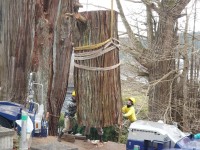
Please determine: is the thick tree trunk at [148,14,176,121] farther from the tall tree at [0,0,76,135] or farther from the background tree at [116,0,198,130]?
the tall tree at [0,0,76,135]

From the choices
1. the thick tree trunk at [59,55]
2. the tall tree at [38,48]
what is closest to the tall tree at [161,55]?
the thick tree trunk at [59,55]

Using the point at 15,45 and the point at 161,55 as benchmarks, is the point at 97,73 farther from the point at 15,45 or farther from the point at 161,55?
the point at 161,55

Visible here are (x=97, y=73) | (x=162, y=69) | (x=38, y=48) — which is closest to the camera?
(x=97, y=73)

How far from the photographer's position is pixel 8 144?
3262 mm

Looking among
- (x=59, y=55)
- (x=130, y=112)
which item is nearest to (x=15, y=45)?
(x=59, y=55)

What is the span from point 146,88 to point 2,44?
7496 mm

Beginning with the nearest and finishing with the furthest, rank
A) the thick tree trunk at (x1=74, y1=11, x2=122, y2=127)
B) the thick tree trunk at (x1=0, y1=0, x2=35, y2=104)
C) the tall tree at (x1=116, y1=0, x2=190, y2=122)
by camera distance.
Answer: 1. the thick tree trunk at (x1=0, y1=0, x2=35, y2=104)
2. the thick tree trunk at (x1=74, y1=11, x2=122, y2=127)
3. the tall tree at (x1=116, y1=0, x2=190, y2=122)

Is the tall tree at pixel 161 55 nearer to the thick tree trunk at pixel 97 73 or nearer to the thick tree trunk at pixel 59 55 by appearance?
the thick tree trunk at pixel 59 55

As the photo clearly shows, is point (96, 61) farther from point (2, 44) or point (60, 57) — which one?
point (2, 44)

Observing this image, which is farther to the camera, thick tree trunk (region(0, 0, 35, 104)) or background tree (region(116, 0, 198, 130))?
background tree (region(116, 0, 198, 130))

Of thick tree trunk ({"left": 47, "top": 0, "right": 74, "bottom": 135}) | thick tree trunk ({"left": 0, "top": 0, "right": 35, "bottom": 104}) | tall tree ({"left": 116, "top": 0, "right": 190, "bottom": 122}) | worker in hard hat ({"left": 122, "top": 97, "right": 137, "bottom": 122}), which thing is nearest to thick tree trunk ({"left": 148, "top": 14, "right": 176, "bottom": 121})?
tall tree ({"left": 116, "top": 0, "right": 190, "bottom": 122})

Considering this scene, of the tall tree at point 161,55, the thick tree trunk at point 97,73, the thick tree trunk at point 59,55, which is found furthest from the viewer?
the tall tree at point 161,55

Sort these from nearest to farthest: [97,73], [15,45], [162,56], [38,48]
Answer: [15,45] → [97,73] → [38,48] → [162,56]

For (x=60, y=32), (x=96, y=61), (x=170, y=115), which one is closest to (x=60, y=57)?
(x=60, y=32)
